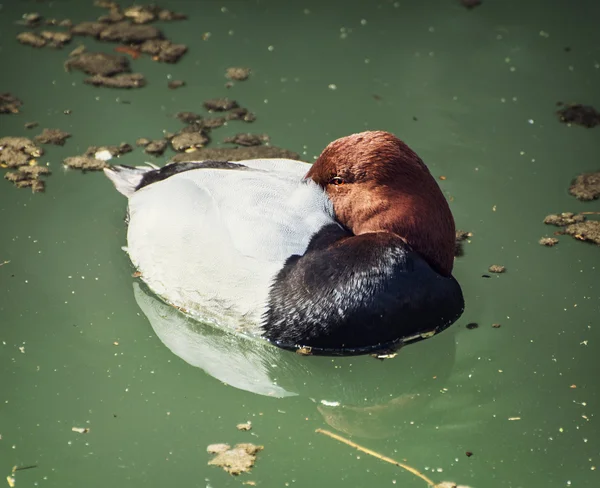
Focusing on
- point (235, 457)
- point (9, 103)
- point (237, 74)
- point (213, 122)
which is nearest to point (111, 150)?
point (213, 122)

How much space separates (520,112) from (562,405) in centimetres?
242

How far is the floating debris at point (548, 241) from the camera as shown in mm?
4129

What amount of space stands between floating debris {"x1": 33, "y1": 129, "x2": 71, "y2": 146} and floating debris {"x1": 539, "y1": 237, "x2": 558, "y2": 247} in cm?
252

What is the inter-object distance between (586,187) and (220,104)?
2.07m

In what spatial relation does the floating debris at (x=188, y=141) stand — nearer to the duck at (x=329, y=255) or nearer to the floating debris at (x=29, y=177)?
the floating debris at (x=29, y=177)

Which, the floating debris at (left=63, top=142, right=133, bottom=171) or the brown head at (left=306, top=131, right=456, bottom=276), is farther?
the floating debris at (left=63, top=142, right=133, bottom=171)

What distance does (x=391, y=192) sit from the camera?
342 cm

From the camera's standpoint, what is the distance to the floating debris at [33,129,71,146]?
4.73 metres

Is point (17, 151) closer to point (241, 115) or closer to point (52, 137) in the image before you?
point (52, 137)

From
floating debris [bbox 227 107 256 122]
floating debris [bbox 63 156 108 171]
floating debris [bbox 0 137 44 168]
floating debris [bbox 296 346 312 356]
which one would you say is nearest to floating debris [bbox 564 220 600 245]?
floating debris [bbox 296 346 312 356]

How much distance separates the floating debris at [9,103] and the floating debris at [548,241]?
116 inches

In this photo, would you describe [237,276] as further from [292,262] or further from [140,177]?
[140,177]

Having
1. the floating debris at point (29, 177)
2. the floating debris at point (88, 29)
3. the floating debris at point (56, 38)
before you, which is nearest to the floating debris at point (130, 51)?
the floating debris at point (88, 29)

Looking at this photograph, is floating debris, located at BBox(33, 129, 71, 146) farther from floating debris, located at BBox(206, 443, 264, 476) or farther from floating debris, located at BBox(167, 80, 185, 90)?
floating debris, located at BBox(206, 443, 264, 476)
